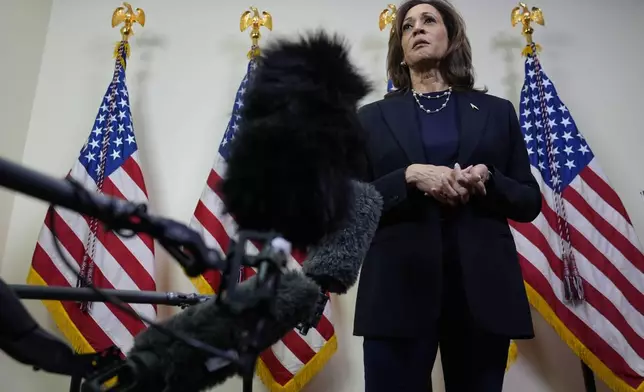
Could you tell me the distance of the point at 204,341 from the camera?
0.37 metres

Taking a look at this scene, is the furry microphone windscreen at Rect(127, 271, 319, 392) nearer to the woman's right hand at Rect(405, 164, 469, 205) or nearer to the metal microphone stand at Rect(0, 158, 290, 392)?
the metal microphone stand at Rect(0, 158, 290, 392)

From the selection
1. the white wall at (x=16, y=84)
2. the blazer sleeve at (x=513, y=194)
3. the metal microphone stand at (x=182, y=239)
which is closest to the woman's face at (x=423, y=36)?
the blazer sleeve at (x=513, y=194)

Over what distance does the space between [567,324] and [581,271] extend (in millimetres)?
187

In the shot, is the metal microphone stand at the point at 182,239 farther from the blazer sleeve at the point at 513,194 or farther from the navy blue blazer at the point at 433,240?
the blazer sleeve at the point at 513,194

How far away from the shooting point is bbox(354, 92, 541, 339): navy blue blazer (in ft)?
2.64

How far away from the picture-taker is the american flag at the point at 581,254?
1.60m

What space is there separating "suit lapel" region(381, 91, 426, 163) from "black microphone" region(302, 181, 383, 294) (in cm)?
40

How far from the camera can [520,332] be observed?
80 centimetres

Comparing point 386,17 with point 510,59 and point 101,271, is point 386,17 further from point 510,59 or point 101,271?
point 101,271

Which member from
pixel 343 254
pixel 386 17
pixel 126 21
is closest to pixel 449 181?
pixel 343 254

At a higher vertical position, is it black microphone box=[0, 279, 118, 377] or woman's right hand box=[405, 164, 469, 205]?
woman's right hand box=[405, 164, 469, 205]

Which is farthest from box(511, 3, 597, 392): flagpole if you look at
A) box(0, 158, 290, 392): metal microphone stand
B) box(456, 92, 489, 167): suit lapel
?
box(0, 158, 290, 392): metal microphone stand

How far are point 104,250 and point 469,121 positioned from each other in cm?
132

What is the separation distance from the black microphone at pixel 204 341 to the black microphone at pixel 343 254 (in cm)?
10
